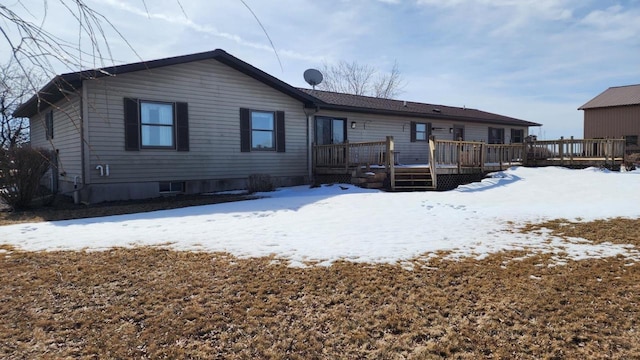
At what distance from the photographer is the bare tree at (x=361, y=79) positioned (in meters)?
37.2

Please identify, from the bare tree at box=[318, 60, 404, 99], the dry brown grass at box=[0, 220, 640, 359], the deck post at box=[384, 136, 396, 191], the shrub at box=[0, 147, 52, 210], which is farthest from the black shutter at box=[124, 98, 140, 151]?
the bare tree at box=[318, 60, 404, 99]

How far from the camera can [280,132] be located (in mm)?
13047

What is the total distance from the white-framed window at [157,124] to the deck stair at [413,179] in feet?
21.8

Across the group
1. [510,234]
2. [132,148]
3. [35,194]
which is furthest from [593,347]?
[35,194]

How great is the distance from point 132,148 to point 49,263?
6.47 meters

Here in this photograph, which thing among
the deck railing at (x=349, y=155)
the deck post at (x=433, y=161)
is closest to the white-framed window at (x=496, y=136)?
the deck railing at (x=349, y=155)

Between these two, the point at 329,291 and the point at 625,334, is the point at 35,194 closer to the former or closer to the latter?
the point at 329,291

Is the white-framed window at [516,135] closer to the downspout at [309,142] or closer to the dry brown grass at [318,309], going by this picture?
the downspout at [309,142]

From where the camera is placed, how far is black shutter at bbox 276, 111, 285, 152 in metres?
13.0

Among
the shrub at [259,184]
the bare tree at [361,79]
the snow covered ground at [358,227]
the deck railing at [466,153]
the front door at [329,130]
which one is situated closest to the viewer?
the snow covered ground at [358,227]

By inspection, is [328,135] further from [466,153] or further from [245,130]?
[466,153]

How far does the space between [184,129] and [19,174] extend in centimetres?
398

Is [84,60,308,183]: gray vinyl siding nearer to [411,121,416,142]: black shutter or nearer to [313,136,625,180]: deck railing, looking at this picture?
[313,136,625,180]: deck railing

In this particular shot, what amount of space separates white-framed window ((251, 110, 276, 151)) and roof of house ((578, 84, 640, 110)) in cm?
2618
